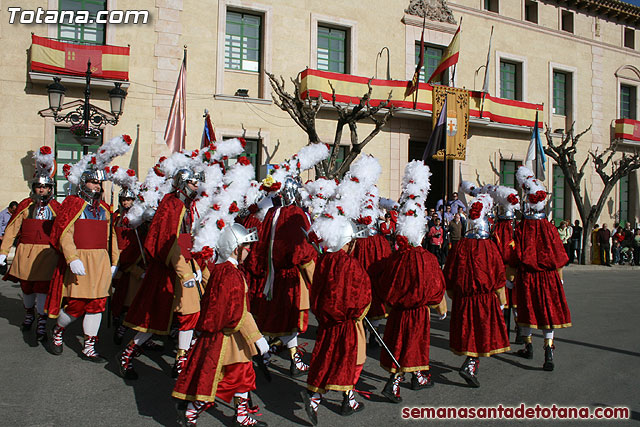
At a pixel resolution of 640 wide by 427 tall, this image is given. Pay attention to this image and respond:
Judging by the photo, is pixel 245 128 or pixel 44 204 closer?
pixel 44 204

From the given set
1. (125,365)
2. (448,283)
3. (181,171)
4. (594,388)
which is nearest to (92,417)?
(125,365)

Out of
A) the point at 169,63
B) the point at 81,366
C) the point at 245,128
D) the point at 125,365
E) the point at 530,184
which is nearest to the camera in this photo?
the point at 125,365

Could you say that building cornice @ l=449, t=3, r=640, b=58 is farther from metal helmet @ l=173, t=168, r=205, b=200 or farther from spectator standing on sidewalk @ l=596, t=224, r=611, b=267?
metal helmet @ l=173, t=168, r=205, b=200

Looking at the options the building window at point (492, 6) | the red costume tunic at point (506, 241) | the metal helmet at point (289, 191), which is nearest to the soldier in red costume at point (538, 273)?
the red costume tunic at point (506, 241)

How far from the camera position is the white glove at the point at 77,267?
5324 millimetres

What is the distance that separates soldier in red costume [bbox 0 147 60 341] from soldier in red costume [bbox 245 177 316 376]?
9.04ft

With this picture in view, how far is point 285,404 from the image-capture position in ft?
15.0

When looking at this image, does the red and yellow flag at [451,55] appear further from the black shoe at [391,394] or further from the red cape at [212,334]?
the red cape at [212,334]

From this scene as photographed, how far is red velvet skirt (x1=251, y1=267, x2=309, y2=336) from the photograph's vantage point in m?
5.65

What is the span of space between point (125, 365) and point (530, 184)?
511 centimetres

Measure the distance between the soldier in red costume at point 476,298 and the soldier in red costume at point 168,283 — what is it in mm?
2719

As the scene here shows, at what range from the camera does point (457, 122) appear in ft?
65.1

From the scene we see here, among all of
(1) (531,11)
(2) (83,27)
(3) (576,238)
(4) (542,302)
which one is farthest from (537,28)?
(4) (542,302)

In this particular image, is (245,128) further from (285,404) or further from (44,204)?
(285,404)
